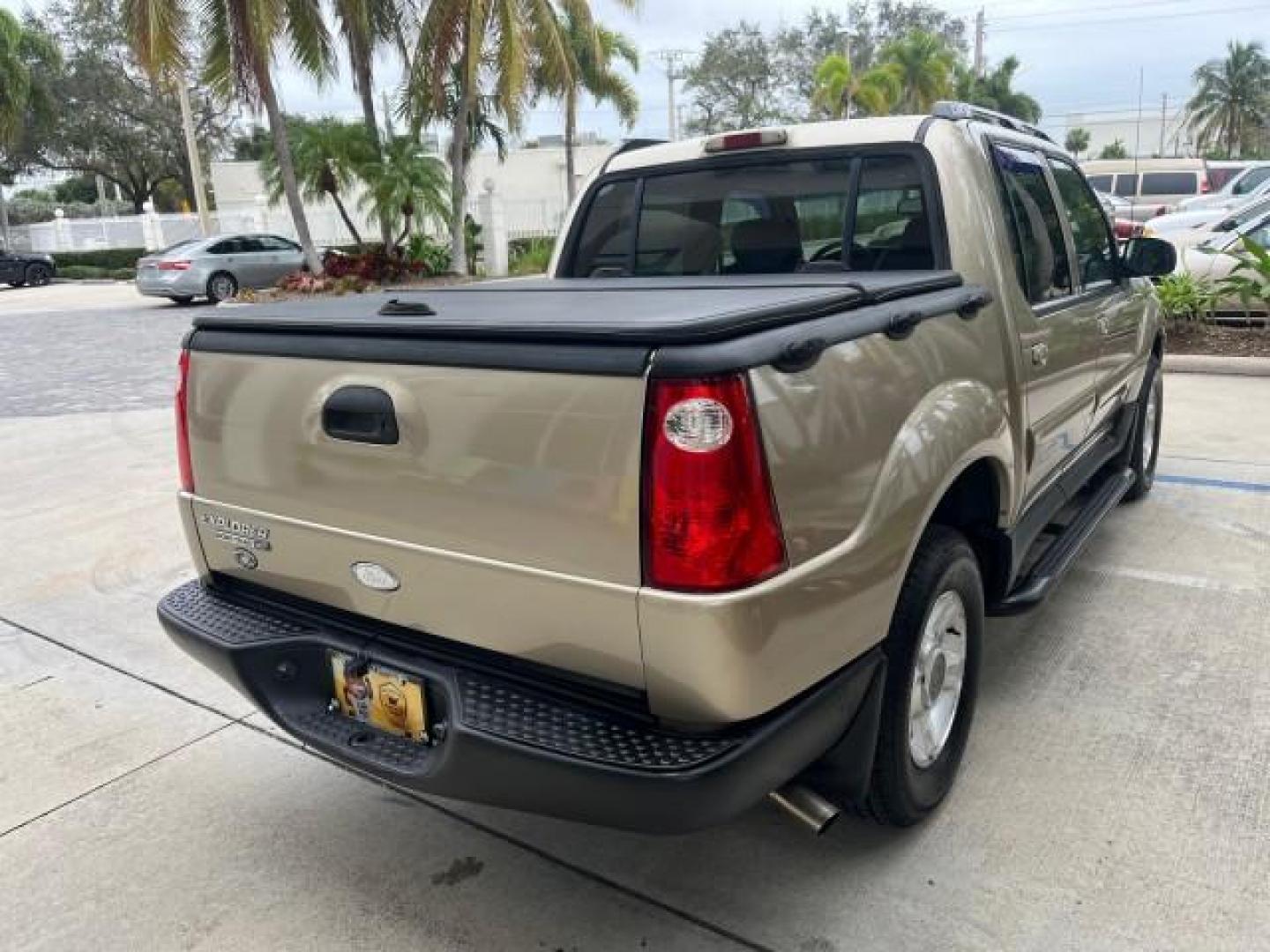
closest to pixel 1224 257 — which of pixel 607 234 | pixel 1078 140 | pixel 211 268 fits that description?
pixel 607 234

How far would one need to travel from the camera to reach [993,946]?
2301mm

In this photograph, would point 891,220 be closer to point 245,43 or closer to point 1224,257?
point 1224,257

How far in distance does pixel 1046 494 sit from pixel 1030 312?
0.74m

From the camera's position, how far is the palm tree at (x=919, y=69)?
36594mm

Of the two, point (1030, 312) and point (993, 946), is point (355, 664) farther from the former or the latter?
point (1030, 312)

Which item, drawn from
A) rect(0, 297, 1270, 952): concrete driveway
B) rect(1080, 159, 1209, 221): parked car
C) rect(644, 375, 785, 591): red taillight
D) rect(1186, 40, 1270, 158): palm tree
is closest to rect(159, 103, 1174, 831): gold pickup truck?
rect(644, 375, 785, 591): red taillight

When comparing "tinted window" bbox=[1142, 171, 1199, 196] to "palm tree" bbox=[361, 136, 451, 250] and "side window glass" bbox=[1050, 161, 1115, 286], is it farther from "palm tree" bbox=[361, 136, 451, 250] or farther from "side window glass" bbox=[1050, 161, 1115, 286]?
"side window glass" bbox=[1050, 161, 1115, 286]

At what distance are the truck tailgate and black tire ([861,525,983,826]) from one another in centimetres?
76

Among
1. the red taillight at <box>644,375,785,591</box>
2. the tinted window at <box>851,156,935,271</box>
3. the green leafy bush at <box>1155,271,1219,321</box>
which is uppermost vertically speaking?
the tinted window at <box>851,156,935,271</box>

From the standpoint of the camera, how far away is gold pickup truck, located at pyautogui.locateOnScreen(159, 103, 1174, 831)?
193 cm

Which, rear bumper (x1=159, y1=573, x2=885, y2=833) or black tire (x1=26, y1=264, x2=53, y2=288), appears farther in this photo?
black tire (x1=26, y1=264, x2=53, y2=288)

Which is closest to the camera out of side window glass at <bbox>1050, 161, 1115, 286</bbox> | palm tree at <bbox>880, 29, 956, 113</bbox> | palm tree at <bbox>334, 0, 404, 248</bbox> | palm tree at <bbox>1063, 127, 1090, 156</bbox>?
side window glass at <bbox>1050, 161, 1115, 286</bbox>

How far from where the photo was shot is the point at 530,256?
79.3ft

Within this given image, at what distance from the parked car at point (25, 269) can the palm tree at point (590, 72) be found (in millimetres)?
16846
